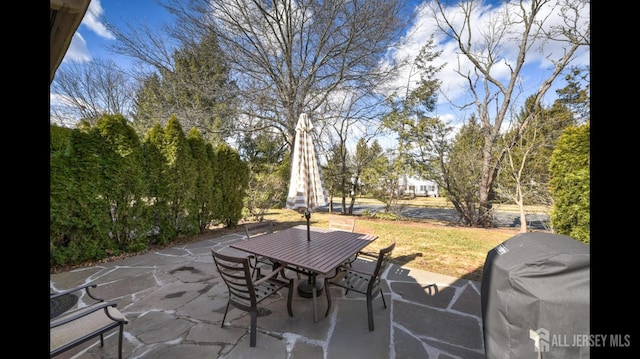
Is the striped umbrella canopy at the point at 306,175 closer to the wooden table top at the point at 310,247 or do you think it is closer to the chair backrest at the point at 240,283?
the wooden table top at the point at 310,247

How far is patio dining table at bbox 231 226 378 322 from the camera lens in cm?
277

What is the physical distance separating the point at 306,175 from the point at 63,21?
267cm

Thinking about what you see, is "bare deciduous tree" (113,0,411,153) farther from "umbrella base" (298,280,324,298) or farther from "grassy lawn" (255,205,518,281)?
"umbrella base" (298,280,324,298)

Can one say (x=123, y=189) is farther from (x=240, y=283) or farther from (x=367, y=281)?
(x=367, y=281)

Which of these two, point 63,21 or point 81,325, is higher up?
point 63,21

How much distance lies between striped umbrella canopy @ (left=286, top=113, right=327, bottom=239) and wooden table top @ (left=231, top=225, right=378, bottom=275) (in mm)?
577

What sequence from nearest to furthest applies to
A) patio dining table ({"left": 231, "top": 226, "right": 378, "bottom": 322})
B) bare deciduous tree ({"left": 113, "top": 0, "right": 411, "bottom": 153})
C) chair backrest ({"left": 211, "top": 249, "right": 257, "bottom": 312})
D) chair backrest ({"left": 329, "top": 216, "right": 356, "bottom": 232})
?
chair backrest ({"left": 211, "top": 249, "right": 257, "bottom": 312})
patio dining table ({"left": 231, "top": 226, "right": 378, "bottom": 322})
chair backrest ({"left": 329, "top": 216, "right": 356, "bottom": 232})
bare deciduous tree ({"left": 113, "top": 0, "right": 411, "bottom": 153})

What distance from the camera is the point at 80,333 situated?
1.93 m

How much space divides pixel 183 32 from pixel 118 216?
8.77m

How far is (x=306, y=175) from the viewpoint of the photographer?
3.48m

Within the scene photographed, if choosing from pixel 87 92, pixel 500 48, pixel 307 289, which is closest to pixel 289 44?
pixel 500 48

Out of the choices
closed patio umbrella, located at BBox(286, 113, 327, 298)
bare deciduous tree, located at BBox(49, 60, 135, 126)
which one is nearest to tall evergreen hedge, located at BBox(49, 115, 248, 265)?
closed patio umbrella, located at BBox(286, 113, 327, 298)
